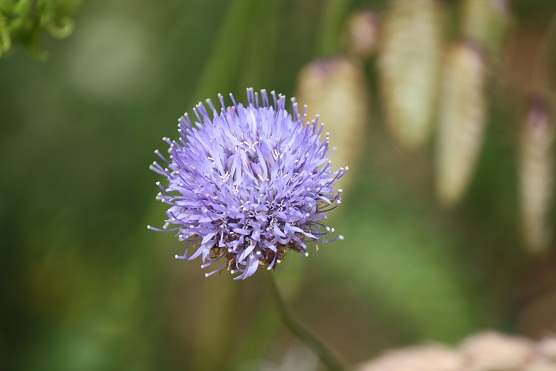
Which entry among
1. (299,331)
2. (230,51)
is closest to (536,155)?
(299,331)

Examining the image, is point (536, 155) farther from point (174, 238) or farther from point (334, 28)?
point (174, 238)

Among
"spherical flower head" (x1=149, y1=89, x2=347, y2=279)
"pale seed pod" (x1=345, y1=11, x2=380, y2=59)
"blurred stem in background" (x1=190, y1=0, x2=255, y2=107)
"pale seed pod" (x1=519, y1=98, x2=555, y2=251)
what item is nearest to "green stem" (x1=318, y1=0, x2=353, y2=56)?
"pale seed pod" (x1=345, y1=11, x2=380, y2=59)

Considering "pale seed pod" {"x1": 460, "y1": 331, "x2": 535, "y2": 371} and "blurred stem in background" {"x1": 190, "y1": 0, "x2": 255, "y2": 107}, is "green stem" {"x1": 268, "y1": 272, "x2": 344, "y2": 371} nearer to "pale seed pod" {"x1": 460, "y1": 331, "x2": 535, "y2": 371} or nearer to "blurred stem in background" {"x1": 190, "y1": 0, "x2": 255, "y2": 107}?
"pale seed pod" {"x1": 460, "y1": 331, "x2": 535, "y2": 371}

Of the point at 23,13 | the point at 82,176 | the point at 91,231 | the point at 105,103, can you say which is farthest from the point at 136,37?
the point at 23,13

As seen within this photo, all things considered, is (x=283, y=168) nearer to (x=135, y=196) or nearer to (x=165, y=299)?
(x=135, y=196)

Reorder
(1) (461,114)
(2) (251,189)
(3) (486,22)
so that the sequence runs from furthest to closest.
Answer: (3) (486,22) < (1) (461,114) < (2) (251,189)

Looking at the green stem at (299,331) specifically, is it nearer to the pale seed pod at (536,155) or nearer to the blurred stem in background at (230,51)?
the pale seed pod at (536,155)
